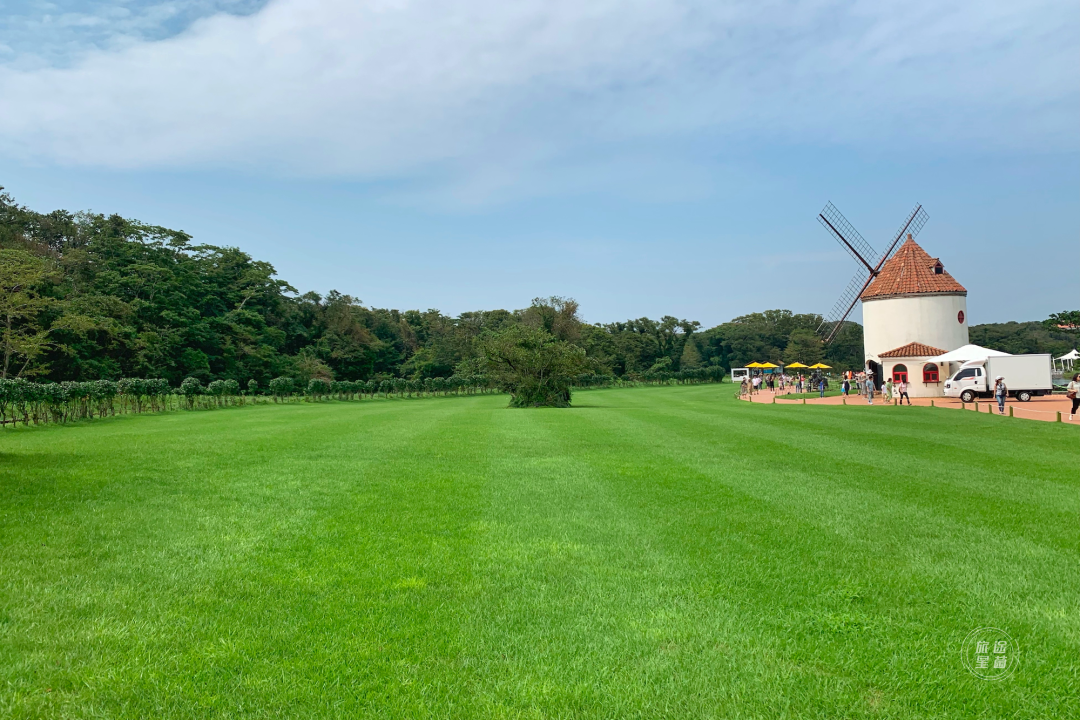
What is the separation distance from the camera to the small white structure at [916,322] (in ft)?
139

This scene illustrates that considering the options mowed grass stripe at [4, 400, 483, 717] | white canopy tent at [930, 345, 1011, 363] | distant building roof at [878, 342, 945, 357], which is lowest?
mowed grass stripe at [4, 400, 483, 717]

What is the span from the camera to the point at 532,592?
5.18 meters

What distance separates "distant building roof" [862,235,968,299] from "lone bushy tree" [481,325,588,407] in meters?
21.8

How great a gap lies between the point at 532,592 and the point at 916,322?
45.4 meters

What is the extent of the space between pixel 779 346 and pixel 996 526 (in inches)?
4435

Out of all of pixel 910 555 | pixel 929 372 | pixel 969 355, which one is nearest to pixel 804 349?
pixel 929 372

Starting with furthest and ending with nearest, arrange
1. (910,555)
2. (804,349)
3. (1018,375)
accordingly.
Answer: (804,349)
(1018,375)
(910,555)

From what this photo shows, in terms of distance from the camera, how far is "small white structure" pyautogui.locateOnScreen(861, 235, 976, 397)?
42438 mm

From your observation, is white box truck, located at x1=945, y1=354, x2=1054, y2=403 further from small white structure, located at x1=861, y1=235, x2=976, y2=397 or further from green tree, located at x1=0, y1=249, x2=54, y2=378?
green tree, located at x1=0, y1=249, x2=54, y2=378

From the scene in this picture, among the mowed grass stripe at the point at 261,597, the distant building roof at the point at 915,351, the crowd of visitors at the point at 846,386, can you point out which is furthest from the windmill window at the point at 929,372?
the mowed grass stripe at the point at 261,597

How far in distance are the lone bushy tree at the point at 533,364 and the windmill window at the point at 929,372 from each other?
69.6 feet

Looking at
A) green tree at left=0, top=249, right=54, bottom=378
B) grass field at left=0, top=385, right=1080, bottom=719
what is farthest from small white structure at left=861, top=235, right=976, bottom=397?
green tree at left=0, top=249, right=54, bottom=378

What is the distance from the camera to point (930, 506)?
8242 mm

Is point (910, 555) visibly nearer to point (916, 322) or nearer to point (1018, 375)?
point (1018, 375)
